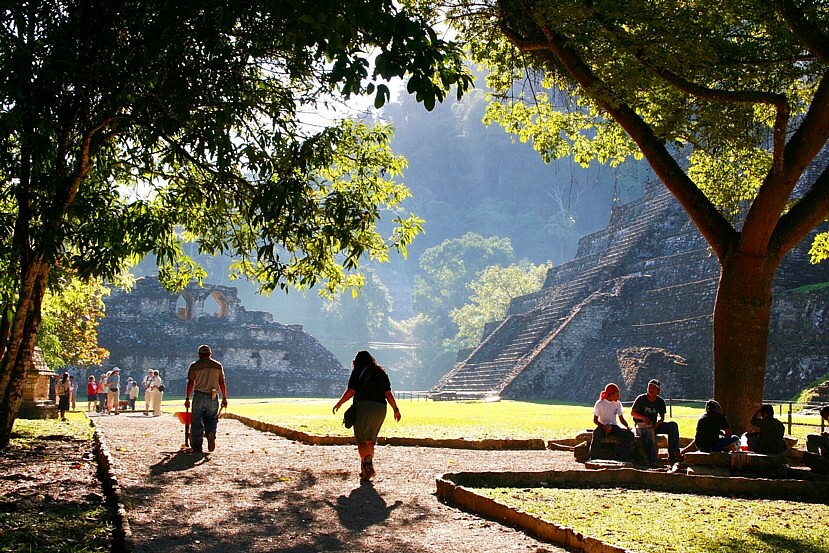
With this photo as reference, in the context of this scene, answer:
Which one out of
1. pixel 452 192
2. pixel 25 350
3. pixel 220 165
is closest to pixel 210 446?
pixel 25 350

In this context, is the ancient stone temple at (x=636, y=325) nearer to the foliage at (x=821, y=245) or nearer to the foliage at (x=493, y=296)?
the foliage at (x=821, y=245)

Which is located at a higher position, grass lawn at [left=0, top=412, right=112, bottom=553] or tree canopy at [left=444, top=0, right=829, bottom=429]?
tree canopy at [left=444, top=0, right=829, bottom=429]

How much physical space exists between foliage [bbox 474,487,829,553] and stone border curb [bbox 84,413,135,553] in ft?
9.23

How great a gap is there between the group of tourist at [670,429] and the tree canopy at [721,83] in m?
0.68

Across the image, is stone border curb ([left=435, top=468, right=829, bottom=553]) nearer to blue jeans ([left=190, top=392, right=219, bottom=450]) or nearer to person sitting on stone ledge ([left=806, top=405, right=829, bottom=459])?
person sitting on stone ledge ([left=806, top=405, right=829, bottom=459])

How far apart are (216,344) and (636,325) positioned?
22.1 meters

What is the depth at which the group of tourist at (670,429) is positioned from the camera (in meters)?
9.30

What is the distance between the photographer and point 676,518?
688 centimetres

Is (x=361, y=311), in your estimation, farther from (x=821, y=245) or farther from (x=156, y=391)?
(x=821, y=245)

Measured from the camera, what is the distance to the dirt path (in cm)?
601

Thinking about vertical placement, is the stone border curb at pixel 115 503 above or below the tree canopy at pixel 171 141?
below

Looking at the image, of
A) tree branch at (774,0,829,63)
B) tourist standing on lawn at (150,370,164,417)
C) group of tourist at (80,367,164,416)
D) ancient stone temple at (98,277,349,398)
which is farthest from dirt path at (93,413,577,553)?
ancient stone temple at (98,277,349,398)

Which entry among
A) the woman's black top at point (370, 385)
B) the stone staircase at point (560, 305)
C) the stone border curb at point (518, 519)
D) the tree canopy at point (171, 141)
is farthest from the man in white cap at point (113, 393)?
the stone border curb at point (518, 519)

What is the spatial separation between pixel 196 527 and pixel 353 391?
3035 millimetres
